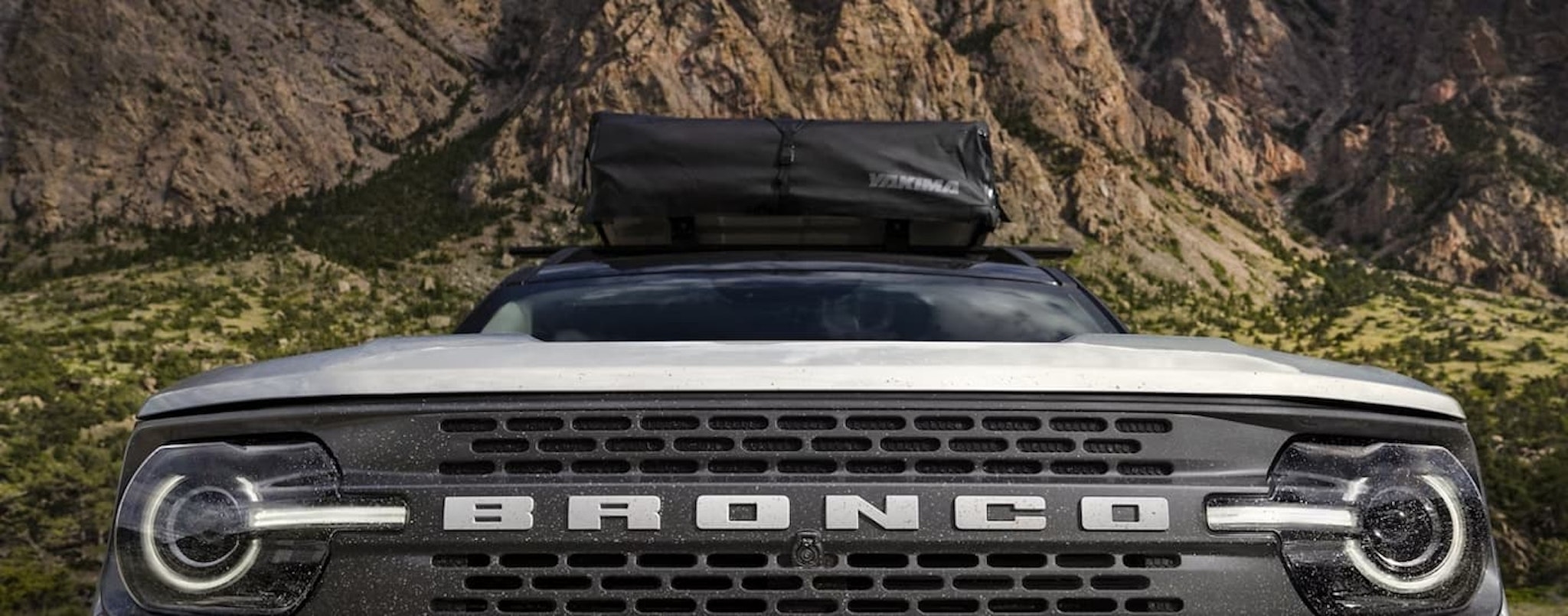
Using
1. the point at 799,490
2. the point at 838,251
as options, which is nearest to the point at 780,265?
the point at 838,251

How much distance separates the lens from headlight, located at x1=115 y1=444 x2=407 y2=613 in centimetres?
245

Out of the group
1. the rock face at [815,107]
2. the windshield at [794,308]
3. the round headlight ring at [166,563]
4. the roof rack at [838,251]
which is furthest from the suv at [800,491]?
the rock face at [815,107]

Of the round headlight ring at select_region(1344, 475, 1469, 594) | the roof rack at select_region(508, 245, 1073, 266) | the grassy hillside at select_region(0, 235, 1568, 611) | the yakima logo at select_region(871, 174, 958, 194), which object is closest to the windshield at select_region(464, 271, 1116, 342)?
the roof rack at select_region(508, 245, 1073, 266)

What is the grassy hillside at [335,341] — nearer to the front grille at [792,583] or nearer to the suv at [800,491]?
the suv at [800,491]

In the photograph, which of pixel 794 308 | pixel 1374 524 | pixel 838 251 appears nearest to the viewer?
pixel 1374 524

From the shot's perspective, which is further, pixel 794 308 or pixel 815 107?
pixel 815 107

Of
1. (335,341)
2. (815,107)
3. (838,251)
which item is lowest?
(335,341)

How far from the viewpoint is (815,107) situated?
112 m

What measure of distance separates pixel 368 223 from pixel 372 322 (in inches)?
791

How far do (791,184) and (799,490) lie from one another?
4578 mm

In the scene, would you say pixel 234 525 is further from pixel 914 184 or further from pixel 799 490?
pixel 914 184

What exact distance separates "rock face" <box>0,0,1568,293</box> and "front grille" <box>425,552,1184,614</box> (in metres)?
101

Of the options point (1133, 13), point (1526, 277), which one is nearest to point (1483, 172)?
point (1526, 277)

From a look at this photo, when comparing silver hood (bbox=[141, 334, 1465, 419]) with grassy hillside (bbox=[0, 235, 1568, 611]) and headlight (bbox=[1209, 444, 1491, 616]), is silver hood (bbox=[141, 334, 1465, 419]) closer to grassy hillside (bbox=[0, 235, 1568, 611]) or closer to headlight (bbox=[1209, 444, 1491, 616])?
headlight (bbox=[1209, 444, 1491, 616])
